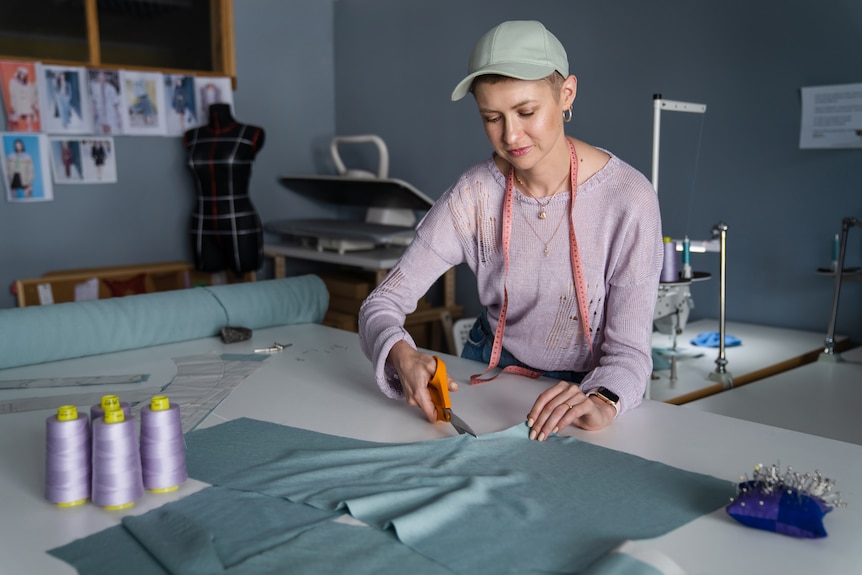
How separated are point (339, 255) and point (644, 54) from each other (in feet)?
5.24

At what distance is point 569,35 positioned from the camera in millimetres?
3434

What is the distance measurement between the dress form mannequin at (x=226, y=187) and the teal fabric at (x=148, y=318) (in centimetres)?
173

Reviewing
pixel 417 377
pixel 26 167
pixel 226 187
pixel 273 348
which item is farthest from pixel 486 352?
pixel 26 167

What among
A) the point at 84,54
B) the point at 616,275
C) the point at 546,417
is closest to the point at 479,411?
the point at 546,417

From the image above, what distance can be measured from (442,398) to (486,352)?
419 mm

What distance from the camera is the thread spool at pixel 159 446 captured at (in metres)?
1.11

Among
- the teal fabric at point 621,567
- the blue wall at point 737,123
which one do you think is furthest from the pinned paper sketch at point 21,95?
the teal fabric at point 621,567

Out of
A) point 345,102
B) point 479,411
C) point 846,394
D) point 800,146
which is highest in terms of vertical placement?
point 345,102

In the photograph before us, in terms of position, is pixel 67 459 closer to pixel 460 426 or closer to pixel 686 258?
pixel 460 426

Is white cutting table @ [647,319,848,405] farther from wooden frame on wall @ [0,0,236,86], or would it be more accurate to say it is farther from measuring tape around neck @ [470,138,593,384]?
wooden frame on wall @ [0,0,236,86]

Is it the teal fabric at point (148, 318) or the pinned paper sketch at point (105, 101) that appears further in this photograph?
the pinned paper sketch at point (105, 101)

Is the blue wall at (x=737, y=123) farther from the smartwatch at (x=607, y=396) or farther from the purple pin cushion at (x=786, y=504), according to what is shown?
the purple pin cushion at (x=786, y=504)

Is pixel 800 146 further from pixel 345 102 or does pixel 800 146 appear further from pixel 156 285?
pixel 156 285

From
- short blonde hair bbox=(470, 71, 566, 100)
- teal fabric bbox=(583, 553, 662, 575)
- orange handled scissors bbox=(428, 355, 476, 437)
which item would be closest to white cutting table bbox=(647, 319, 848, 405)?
orange handled scissors bbox=(428, 355, 476, 437)
